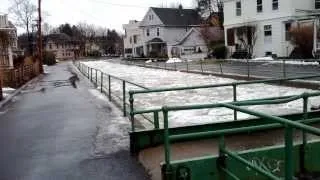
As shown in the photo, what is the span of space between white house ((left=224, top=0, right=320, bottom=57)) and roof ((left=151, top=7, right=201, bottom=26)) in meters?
30.7

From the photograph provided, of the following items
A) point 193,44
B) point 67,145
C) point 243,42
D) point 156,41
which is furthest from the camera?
point 156,41

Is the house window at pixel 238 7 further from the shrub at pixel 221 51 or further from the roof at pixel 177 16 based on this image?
the roof at pixel 177 16

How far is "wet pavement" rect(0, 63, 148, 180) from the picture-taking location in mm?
7790

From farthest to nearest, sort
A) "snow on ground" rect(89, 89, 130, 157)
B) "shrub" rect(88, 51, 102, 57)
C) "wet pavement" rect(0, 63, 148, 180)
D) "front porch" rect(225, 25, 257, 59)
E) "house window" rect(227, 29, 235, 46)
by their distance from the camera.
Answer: "shrub" rect(88, 51, 102, 57), "house window" rect(227, 29, 235, 46), "front porch" rect(225, 25, 257, 59), "snow on ground" rect(89, 89, 130, 157), "wet pavement" rect(0, 63, 148, 180)

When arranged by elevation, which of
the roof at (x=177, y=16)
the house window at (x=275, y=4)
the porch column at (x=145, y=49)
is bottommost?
the porch column at (x=145, y=49)

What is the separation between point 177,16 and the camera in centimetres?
8500

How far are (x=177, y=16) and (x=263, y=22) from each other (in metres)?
40.2

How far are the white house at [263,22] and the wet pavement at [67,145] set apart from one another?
98.0ft

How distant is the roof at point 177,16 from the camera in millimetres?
82375

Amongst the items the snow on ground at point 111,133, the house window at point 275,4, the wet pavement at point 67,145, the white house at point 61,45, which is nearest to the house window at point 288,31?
the house window at point 275,4

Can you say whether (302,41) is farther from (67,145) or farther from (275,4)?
(67,145)

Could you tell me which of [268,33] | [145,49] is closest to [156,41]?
[145,49]

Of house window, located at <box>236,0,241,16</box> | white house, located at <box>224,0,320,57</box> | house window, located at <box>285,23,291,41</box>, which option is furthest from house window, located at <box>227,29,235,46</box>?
house window, located at <box>285,23,291,41</box>

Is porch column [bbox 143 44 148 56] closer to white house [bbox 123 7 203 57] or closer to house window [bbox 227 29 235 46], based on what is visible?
white house [bbox 123 7 203 57]
